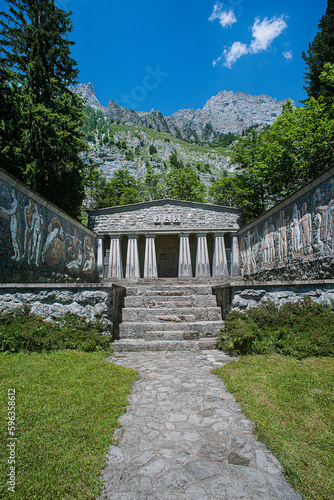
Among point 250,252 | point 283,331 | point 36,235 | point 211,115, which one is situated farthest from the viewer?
point 211,115

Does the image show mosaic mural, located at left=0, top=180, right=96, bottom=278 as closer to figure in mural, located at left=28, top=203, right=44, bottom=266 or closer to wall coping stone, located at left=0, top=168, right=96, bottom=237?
figure in mural, located at left=28, top=203, right=44, bottom=266

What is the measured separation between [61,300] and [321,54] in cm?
2296

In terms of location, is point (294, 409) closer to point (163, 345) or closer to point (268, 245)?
point (163, 345)

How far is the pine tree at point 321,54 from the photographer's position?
59.9ft

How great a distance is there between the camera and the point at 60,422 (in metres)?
2.88

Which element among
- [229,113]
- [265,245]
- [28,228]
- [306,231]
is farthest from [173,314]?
[229,113]

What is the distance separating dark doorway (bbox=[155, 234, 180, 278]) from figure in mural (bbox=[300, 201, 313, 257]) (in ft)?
45.5

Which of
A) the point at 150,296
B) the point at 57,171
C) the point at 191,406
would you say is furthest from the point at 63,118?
the point at 191,406

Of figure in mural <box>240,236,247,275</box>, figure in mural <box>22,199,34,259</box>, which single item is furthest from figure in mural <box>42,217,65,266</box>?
figure in mural <box>240,236,247,275</box>

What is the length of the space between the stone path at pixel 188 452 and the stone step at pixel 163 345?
246 cm

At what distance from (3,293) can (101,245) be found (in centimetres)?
1224

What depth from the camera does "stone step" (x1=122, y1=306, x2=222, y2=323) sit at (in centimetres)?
806

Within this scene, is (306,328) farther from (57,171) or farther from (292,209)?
(57,171)

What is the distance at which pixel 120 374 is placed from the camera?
4633 mm
